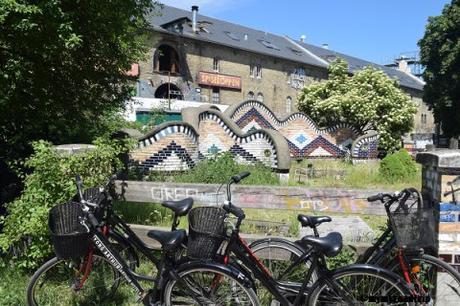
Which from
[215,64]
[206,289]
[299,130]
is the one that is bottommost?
[206,289]

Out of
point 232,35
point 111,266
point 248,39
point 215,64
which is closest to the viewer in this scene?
point 111,266

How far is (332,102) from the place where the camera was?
26578 millimetres

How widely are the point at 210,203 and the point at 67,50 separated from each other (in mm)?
3421

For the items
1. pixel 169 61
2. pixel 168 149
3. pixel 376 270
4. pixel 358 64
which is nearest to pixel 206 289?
pixel 376 270

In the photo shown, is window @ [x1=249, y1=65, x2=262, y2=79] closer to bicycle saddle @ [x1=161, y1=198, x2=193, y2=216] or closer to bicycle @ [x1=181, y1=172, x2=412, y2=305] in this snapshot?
bicycle saddle @ [x1=161, y1=198, x2=193, y2=216]

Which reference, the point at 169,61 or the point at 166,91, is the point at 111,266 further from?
the point at 169,61

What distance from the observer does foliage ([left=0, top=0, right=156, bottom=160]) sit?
5641mm

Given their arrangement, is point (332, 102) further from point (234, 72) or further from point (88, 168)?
point (88, 168)

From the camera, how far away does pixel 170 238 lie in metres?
3.72

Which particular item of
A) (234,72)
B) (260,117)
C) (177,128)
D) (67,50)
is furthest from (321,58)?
(67,50)

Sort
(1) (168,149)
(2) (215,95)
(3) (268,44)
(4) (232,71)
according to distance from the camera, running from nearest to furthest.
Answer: (1) (168,149) < (2) (215,95) < (4) (232,71) < (3) (268,44)

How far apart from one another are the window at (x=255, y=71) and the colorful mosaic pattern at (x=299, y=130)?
64.4 ft

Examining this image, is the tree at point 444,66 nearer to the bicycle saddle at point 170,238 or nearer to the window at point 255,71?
the window at point 255,71

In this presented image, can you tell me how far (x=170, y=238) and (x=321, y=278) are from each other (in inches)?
45.8
